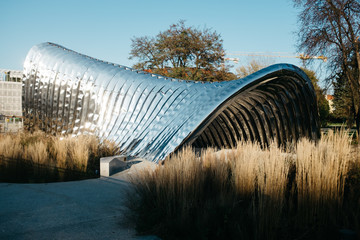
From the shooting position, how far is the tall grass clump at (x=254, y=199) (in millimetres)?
3895

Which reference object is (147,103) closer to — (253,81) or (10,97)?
(253,81)

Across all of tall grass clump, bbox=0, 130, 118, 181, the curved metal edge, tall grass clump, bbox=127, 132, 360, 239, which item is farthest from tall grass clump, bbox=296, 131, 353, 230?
tall grass clump, bbox=0, 130, 118, 181

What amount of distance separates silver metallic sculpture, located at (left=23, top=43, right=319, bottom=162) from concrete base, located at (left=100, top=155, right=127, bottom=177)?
1014 millimetres

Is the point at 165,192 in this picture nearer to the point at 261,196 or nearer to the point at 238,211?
the point at 238,211

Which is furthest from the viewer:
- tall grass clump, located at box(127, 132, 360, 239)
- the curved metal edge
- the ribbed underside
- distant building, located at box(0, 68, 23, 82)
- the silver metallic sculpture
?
distant building, located at box(0, 68, 23, 82)

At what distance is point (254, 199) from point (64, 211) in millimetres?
3049

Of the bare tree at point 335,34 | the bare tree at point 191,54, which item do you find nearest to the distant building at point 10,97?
the bare tree at point 191,54

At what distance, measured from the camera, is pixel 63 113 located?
1416 cm

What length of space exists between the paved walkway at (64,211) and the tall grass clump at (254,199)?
0.46 metres

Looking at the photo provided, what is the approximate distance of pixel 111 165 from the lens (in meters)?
8.44

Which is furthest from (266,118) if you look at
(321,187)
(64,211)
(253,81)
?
(64,211)

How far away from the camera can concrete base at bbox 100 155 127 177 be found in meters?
8.29

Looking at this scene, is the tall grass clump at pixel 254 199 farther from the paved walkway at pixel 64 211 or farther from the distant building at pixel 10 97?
the distant building at pixel 10 97

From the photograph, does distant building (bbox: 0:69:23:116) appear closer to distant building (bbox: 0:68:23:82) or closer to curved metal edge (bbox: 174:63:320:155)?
distant building (bbox: 0:68:23:82)
